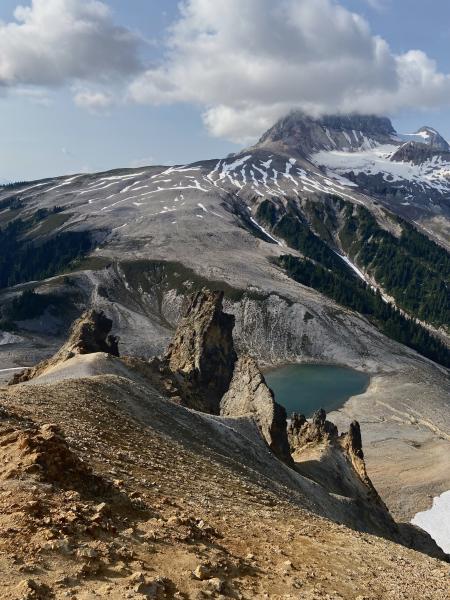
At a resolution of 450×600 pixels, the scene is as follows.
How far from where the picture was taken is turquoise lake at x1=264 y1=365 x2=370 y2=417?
134 meters

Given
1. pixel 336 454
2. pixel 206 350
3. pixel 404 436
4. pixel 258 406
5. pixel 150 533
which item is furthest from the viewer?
pixel 404 436

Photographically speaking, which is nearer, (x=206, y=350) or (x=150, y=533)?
(x=150, y=533)

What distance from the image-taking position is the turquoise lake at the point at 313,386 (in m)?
134

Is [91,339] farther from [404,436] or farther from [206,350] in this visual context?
[404,436]

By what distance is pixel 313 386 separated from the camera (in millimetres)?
148625

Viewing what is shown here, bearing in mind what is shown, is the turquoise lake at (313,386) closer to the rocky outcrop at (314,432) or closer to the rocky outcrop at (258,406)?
the rocky outcrop at (314,432)

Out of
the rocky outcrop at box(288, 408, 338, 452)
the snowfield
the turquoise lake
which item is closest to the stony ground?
the rocky outcrop at box(288, 408, 338, 452)

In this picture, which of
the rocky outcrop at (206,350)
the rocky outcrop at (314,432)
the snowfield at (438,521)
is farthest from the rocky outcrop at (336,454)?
the snowfield at (438,521)

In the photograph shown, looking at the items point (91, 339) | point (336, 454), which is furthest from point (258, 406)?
point (91, 339)

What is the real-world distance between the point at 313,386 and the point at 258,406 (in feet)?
295

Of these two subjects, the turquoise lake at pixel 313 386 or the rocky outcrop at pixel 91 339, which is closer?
the rocky outcrop at pixel 91 339

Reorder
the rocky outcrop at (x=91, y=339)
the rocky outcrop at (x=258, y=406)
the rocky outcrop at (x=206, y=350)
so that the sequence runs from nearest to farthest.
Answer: the rocky outcrop at (x=258, y=406) < the rocky outcrop at (x=91, y=339) < the rocky outcrop at (x=206, y=350)

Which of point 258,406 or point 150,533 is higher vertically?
point 150,533

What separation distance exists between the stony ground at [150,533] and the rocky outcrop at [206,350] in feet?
138
